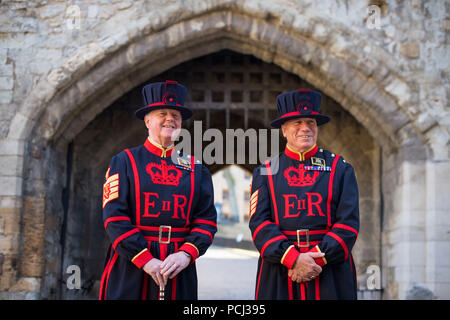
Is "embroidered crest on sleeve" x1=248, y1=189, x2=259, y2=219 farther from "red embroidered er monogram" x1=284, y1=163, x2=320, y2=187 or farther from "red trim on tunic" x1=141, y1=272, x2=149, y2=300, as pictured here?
"red trim on tunic" x1=141, y1=272, x2=149, y2=300

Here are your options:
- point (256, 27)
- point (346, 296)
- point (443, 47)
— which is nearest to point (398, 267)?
point (443, 47)

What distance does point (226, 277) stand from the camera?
1065 centimetres

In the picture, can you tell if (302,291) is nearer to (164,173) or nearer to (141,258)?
(141,258)

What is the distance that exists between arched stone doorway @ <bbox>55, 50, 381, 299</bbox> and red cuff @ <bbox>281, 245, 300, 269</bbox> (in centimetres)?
409

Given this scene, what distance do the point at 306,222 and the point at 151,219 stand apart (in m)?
0.83

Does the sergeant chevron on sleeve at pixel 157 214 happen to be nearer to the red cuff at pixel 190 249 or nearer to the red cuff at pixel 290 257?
the red cuff at pixel 190 249

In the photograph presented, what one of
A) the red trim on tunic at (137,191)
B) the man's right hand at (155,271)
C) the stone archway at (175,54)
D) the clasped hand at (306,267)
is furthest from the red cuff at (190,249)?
the stone archway at (175,54)

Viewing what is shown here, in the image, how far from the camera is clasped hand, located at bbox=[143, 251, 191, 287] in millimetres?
Result: 2998

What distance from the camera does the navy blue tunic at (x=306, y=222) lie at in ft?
10.2

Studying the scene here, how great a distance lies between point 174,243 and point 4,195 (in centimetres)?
320

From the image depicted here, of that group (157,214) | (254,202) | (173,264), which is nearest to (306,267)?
(254,202)

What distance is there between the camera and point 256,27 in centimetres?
621

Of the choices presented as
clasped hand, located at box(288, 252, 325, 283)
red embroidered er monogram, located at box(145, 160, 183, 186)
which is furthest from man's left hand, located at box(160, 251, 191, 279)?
clasped hand, located at box(288, 252, 325, 283)
